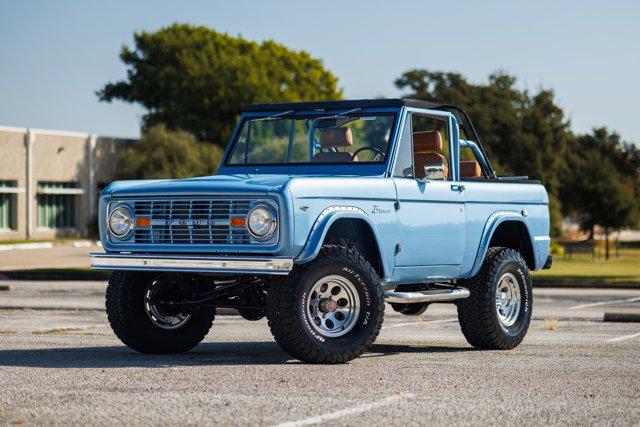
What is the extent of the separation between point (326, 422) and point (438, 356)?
4210 millimetres

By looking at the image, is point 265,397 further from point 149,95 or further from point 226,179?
point 149,95

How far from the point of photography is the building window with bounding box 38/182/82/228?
68.2 meters

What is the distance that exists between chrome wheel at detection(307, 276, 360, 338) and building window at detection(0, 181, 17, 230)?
57.5 meters

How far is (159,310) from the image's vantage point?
11.1 meters

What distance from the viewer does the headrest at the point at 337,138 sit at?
1171 centimetres

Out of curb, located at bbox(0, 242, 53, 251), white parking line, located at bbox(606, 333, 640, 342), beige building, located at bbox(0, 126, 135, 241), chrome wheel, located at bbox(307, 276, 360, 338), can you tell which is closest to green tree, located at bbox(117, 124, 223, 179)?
beige building, located at bbox(0, 126, 135, 241)

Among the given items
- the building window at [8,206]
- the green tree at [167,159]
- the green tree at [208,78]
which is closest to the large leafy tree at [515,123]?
the green tree at [208,78]

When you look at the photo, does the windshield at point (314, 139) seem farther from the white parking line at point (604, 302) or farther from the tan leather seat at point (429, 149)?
the white parking line at point (604, 302)

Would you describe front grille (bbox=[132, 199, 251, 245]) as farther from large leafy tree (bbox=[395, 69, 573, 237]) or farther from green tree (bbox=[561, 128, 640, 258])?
large leafy tree (bbox=[395, 69, 573, 237])

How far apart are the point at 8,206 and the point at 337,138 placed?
187 ft

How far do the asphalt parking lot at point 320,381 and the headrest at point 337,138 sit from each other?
6.73 ft

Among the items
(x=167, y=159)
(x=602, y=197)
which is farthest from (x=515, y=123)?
(x=167, y=159)

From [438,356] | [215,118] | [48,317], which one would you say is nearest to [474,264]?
[438,356]

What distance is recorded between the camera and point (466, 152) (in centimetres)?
4819
